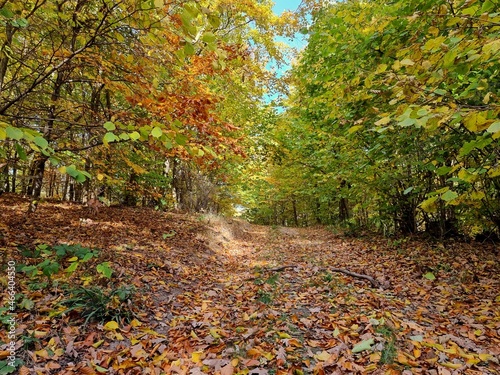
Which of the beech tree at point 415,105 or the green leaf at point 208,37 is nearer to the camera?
the green leaf at point 208,37

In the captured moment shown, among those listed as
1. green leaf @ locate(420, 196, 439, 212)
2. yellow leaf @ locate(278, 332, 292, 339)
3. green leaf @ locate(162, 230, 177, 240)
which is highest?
green leaf @ locate(420, 196, 439, 212)

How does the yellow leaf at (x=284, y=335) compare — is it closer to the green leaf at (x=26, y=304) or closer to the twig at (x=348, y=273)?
the twig at (x=348, y=273)

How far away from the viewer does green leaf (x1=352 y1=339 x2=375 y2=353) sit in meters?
2.67

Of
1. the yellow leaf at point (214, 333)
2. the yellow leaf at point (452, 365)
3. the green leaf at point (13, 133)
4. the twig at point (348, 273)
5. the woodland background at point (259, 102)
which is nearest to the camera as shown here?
the green leaf at point (13, 133)

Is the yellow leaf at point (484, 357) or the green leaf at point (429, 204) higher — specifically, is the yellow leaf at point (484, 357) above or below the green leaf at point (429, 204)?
below

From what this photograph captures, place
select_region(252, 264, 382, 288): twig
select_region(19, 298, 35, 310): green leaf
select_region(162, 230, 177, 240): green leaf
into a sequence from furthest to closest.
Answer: select_region(162, 230, 177, 240): green leaf, select_region(252, 264, 382, 288): twig, select_region(19, 298, 35, 310): green leaf

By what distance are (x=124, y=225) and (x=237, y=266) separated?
297 centimetres

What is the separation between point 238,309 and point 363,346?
5.30 feet

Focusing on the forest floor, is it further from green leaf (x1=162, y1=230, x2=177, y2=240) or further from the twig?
green leaf (x1=162, y1=230, x2=177, y2=240)

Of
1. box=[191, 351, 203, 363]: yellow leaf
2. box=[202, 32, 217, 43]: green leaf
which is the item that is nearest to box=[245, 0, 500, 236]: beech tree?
box=[202, 32, 217, 43]: green leaf

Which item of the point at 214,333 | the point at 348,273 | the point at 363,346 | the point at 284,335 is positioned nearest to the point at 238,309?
the point at 214,333

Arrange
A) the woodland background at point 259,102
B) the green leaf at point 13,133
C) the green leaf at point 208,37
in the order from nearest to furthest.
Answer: the green leaf at point 13,133, the green leaf at point 208,37, the woodland background at point 259,102

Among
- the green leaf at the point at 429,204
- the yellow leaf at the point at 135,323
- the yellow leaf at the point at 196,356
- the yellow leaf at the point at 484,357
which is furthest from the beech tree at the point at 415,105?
the yellow leaf at the point at 135,323

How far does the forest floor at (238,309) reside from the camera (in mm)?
2539
